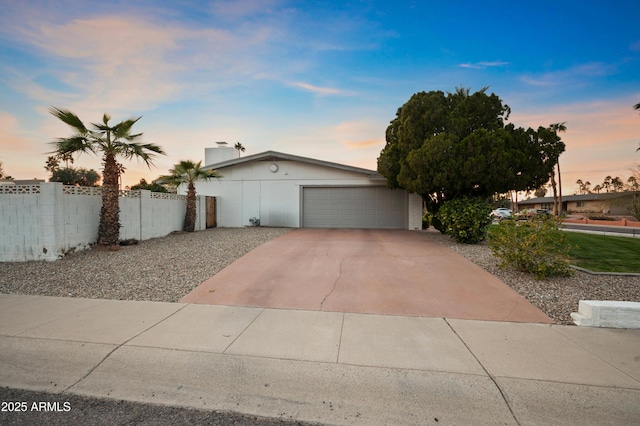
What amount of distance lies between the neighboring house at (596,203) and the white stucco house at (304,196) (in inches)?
1169

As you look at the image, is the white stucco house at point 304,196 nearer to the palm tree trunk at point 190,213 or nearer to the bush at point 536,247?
the palm tree trunk at point 190,213

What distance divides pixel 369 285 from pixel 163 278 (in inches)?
171

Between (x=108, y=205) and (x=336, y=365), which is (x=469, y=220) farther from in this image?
(x=108, y=205)

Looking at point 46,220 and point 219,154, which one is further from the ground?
point 219,154

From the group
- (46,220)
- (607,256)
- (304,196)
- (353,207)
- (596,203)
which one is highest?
(304,196)

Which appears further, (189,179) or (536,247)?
(189,179)

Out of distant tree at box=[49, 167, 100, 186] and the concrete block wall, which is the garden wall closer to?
the concrete block wall

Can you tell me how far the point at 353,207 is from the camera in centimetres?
1545

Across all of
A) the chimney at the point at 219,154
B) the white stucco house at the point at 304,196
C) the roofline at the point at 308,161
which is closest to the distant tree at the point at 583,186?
the white stucco house at the point at 304,196

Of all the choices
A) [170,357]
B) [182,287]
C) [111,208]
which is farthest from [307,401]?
[111,208]

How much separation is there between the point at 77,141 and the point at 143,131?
1.64m

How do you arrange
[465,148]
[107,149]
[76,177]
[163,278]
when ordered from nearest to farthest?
[163,278] < [107,149] < [465,148] < [76,177]

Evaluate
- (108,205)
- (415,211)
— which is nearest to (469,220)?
(415,211)

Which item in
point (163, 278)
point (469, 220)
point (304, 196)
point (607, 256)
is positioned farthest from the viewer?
point (304, 196)
